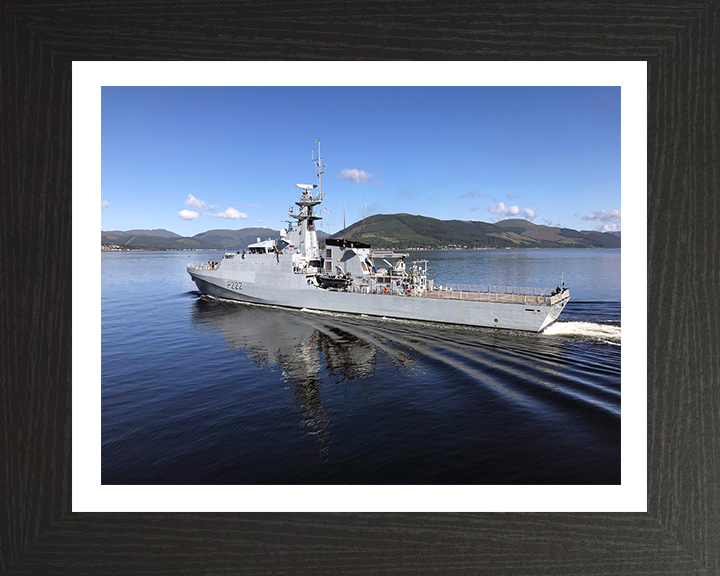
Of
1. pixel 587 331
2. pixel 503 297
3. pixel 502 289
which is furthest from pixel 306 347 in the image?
pixel 502 289

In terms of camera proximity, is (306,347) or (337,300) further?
(337,300)

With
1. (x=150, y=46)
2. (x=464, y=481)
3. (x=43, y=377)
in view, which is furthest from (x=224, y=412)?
(x=150, y=46)

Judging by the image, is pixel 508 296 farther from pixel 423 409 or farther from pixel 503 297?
pixel 423 409

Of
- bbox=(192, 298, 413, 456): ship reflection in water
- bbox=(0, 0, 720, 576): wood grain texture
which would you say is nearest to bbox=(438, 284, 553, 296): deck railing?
bbox=(192, 298, 413, 456): ship reflection in water

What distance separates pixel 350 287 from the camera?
599 inches

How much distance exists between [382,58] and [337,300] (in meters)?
12.7

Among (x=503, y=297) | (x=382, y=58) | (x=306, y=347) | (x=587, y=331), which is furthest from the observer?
(x=503, y=297)

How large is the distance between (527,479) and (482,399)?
2.63m

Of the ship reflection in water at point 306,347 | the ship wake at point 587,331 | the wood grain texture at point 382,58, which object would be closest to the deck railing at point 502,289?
the ship wake at point 587,331

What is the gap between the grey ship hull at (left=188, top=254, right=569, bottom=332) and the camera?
1162 centimetres

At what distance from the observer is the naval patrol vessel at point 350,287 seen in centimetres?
1192

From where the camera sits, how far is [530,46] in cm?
251

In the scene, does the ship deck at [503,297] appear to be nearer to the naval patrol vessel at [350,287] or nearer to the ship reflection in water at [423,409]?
the naval patrol vessel at [350,287]

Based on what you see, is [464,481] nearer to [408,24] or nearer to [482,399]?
[482,399]
